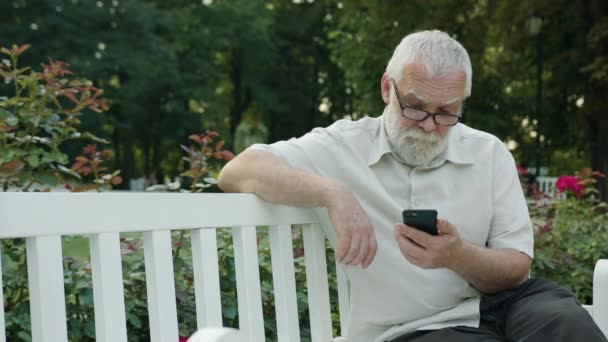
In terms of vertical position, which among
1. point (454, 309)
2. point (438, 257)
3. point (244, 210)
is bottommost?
point (454, 309)

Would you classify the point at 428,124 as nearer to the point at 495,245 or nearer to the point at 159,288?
the point at 495,245

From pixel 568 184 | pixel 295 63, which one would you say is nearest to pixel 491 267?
pixel 568 184

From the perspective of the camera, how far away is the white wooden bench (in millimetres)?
2041

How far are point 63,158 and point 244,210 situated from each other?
4.18 feet

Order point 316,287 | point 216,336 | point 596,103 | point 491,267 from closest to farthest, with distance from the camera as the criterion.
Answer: point 216,336
point 491,267
point 316,287
point 596,103

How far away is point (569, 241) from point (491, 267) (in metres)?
2.45

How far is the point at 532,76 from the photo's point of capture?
77.7 feet

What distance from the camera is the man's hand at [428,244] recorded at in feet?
8.49

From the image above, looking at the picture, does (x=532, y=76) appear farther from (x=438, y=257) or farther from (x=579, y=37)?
(x=438, y=257)

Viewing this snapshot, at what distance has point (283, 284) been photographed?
9.41 ft

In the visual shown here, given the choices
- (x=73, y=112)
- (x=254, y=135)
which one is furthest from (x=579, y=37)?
(x=254, y=135)

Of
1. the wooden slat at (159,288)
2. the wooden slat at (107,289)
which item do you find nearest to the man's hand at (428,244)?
the wooden slat at (159,288)

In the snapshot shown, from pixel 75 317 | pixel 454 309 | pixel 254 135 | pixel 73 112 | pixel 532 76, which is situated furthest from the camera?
pixel 254 135

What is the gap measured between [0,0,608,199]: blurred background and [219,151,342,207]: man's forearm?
44.6ft
